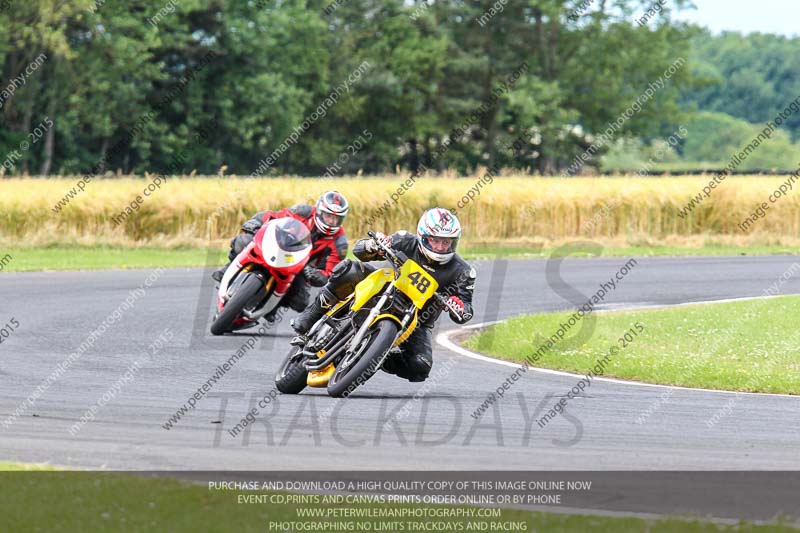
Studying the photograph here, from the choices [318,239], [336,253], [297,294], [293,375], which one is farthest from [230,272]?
[293,375]

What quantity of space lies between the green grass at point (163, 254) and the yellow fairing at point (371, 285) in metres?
15.0

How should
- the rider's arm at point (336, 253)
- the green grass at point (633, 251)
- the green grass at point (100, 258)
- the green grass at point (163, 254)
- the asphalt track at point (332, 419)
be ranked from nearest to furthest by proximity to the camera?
the asphalt track at point (332, 419)
the rider's arm at point (336, 253)
the green grass at point (100, 258)
the green grass at point (163, 254)
the green grass at point (633, 251)

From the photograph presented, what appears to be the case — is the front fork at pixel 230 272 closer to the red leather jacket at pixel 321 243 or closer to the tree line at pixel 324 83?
the red leather jacket at pixel 321 243

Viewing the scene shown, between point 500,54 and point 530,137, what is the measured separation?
5.32 meters

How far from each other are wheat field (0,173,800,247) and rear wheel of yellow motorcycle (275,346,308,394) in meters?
19.7

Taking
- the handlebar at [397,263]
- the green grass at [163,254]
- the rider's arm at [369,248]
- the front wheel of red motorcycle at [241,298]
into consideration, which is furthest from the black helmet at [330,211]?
the green grass at [163,254]

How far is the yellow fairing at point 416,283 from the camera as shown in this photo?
1106cm

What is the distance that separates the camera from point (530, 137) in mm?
71625

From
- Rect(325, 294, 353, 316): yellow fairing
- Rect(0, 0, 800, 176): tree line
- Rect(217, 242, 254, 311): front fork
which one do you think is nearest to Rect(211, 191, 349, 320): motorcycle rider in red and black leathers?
Rect(217, 242, 254, 311): front fork

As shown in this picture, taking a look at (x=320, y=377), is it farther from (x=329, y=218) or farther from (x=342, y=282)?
(x=329, y=218)
